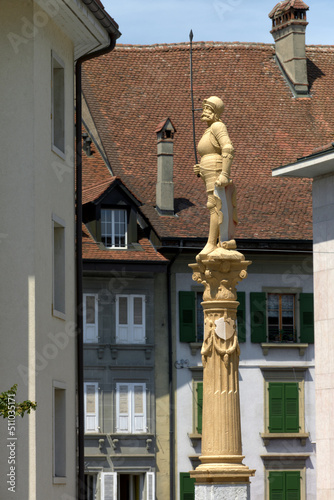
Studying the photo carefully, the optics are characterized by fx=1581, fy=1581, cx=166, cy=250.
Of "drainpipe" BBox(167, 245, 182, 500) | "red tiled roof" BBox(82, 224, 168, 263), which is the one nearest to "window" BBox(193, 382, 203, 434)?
"drainpipe" BBox(167, 245, 182, 500)

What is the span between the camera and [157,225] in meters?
50.3

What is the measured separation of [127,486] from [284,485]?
4850mm

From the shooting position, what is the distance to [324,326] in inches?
1548

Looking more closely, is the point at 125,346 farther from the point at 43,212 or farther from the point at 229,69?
the point at 43,212

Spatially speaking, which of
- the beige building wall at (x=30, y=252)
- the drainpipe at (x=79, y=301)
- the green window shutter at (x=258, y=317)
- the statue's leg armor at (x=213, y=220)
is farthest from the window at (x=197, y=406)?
the statue's leg armor at (x=213, y=220)

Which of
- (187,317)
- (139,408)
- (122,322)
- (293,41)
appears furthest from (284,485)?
(293,41)

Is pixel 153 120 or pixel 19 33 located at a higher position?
pixel 153 120

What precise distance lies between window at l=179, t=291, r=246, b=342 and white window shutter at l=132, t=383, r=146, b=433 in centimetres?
205

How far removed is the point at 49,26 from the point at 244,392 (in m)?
25.7

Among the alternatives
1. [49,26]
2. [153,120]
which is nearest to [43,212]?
[49,26]

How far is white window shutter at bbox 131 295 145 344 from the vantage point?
161 feet

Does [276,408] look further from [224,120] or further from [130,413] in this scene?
[224,120]

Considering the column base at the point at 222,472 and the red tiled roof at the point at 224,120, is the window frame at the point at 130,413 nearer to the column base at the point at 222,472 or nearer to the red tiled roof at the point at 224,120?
the red tiled roof at the point at 224,120

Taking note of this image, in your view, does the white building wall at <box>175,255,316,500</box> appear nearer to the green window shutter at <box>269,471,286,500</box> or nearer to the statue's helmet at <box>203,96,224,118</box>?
the green window shutter at <box>269,471,286,500</box>
